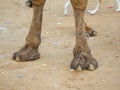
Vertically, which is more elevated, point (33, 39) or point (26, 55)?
point (33, 39)

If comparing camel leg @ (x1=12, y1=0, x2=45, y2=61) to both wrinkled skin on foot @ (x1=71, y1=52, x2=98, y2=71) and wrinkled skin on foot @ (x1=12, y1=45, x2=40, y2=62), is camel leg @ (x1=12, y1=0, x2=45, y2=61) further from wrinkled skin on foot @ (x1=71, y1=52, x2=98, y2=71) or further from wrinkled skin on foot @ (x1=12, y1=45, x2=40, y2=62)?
wrinkled skin on foot @ (x1=71, y1=52, x2=98, y2=71)

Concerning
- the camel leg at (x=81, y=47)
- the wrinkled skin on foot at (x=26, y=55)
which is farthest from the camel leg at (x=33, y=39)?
the camel leg at (x=81, y=47)

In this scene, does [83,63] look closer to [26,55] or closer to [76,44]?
[76,44]

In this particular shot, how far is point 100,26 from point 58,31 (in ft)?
2.73

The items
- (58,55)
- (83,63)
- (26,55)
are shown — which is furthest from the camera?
(58,55)

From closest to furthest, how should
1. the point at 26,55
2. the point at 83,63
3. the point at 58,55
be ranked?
the point at 83,63, the point at 26,55, the point at 58,55

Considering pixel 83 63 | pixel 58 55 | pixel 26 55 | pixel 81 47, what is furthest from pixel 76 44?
pixel 26 55

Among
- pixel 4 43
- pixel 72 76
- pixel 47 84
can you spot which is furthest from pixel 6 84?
pixel 4 43

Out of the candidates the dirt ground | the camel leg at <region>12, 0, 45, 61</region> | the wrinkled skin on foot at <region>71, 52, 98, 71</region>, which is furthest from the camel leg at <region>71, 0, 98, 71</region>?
the camel leg at <region>12, 0, 45, 61</region>

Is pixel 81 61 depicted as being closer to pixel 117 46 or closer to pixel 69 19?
pixel 117 46

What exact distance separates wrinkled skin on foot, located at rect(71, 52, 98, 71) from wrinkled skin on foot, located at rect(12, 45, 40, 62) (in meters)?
0.57

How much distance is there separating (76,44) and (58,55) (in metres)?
0.51

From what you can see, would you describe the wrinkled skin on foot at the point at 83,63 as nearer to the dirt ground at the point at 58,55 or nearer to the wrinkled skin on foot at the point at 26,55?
the dirt ground at the point at 58,55

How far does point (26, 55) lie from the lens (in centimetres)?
464
